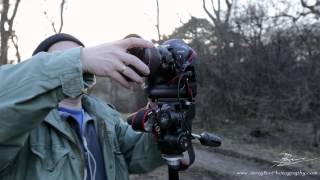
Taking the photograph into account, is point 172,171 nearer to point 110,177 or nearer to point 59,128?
point 110,177

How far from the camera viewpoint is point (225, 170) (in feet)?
25.3

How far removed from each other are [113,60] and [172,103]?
61 centimetres

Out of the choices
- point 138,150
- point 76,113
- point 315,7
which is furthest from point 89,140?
point 315,7

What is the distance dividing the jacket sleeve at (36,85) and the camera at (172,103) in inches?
18.7

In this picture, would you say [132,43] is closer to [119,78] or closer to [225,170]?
[119,78]

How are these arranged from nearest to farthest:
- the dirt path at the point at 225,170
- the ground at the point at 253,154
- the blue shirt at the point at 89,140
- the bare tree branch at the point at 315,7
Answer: the blue shirt at the point at 89,140, the dirt path at the point at 225,170, the ground at the point at 253,154, the bare tree branch at the point at 315,7

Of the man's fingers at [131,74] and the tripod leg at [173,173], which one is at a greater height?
the man's fingers at [131,74]

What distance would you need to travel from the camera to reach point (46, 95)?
5.07 ft

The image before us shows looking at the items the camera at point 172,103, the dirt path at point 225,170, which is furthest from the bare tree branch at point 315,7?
the camera at point 172,103

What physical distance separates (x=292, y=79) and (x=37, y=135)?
9.25 metres

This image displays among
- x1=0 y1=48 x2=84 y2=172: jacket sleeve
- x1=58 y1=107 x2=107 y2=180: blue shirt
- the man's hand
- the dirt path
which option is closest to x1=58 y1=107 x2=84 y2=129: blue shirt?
x1=58 y1=107 x2=107 y2=180: blue shirt

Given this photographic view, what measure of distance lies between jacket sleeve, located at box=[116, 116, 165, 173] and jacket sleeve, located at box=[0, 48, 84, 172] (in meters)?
0.92

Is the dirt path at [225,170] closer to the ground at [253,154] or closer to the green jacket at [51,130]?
the ground at [253,154]

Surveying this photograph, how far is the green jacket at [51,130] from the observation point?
1521 mm
